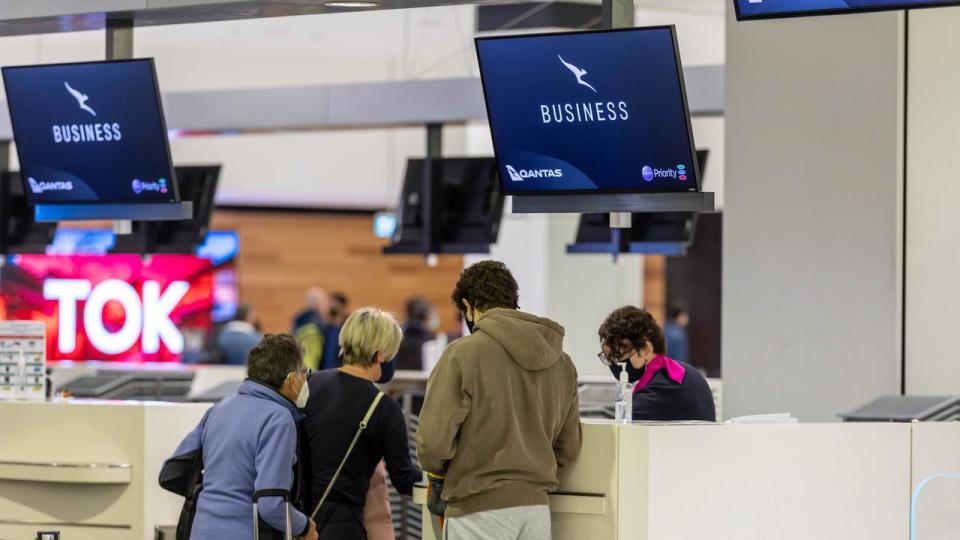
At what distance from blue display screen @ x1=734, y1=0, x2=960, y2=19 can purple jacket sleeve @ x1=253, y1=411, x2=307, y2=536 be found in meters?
1.83

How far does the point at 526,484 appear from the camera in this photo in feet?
13.6

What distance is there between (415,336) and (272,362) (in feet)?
27.7

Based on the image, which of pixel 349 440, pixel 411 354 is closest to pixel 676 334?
pixel 411 354

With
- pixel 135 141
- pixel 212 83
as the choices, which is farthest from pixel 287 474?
pixel 212 83

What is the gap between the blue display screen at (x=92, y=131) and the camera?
571cm

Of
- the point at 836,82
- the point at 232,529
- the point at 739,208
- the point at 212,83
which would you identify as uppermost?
the point at 212,83

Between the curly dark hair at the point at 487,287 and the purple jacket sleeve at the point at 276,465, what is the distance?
0.69 metres

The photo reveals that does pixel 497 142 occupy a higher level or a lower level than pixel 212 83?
lower

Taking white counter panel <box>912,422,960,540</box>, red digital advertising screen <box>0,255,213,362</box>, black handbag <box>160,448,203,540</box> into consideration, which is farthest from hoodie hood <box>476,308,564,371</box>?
red digital advertising screen <box>0,255,213,362</box>

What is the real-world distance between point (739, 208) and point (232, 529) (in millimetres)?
3087

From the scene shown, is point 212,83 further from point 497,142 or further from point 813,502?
point 813,502

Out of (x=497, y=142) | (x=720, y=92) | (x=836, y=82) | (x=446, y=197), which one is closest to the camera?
(x=497, y=142)

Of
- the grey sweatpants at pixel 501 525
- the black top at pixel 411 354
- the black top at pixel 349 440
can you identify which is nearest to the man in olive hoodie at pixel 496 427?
the grey sweatpants at pixel 501 525

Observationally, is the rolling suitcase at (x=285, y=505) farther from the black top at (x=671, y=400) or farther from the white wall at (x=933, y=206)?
the white wall at (x=933, y=206)
